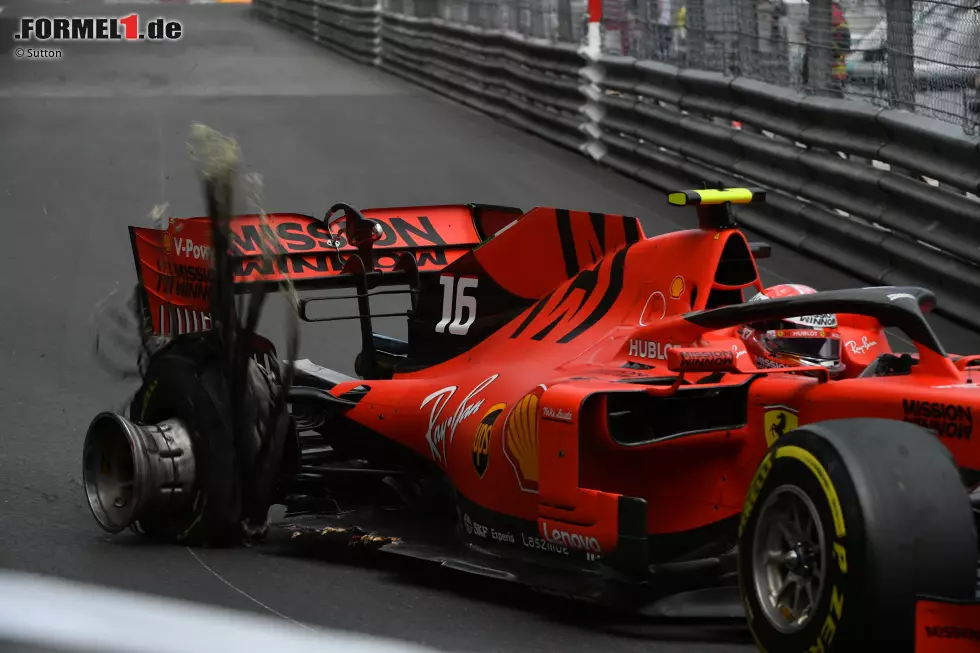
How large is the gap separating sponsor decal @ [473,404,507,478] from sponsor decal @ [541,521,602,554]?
0.45 meters

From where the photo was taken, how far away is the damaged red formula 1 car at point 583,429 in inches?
139

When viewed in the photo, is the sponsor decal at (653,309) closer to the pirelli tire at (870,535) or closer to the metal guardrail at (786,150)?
the pirelli tire at (870,535)

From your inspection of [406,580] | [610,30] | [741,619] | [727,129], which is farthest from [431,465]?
[610,30]

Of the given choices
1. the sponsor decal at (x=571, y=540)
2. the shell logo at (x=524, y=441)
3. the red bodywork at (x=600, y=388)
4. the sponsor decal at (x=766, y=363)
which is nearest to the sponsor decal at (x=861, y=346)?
the red bodywork at (x=600, y=388)

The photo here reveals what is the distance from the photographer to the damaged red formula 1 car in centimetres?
354

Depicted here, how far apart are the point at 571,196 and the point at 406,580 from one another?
9.49 meters

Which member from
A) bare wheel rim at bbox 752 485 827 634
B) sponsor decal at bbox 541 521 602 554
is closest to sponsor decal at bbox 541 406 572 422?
sponsor decal at bbox 541 521 602 554

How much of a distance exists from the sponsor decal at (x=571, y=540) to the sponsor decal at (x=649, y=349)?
0.74m

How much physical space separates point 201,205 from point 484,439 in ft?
31.1

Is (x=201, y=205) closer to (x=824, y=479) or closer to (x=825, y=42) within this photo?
(x=825, y=42)

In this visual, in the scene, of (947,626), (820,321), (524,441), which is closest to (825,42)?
(820,321)

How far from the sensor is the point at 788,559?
3.74 meters

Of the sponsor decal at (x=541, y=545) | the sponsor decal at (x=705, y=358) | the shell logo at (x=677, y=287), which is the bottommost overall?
the sponsor decal at (x=541, y=545)

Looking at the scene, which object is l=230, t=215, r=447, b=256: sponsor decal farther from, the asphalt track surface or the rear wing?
the asphalt track surface
